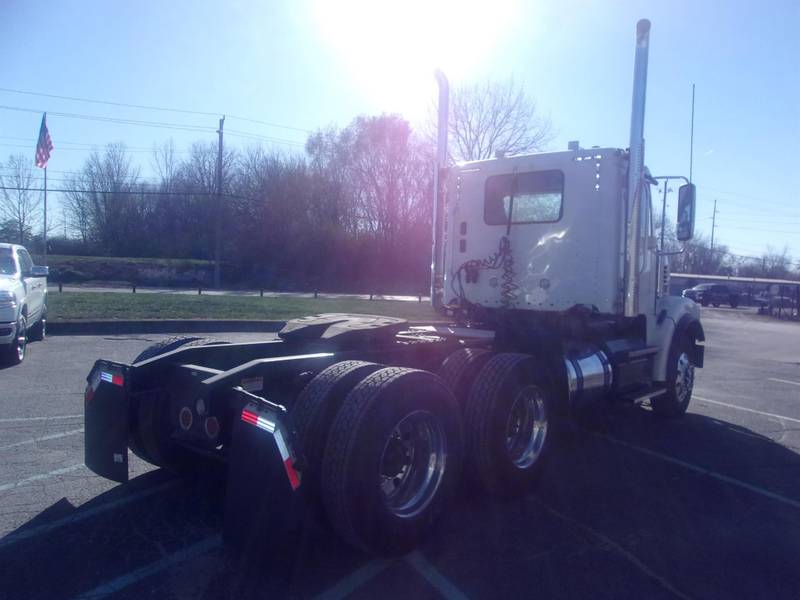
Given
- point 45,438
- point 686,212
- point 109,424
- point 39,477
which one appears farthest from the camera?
point 686,212

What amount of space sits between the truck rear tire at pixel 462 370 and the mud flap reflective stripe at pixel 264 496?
1778mm

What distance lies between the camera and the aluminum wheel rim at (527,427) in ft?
18.3

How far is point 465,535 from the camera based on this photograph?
471cm

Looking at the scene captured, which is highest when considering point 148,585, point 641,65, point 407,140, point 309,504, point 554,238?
point 407,140

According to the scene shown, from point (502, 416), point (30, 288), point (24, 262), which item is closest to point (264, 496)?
point (502, 416)

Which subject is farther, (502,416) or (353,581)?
(502,416)

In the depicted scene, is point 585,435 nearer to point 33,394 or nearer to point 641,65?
point 641,65

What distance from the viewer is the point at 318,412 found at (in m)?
4.17

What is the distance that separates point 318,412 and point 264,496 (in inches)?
23.7

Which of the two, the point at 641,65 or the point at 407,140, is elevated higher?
the point at 407,140

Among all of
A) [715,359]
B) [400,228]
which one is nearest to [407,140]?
[400,228]

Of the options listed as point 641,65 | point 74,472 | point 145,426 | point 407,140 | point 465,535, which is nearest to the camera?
point 465,535

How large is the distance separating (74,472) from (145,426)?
110 cm

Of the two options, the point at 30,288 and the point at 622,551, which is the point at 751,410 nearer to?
the point at 622,551
